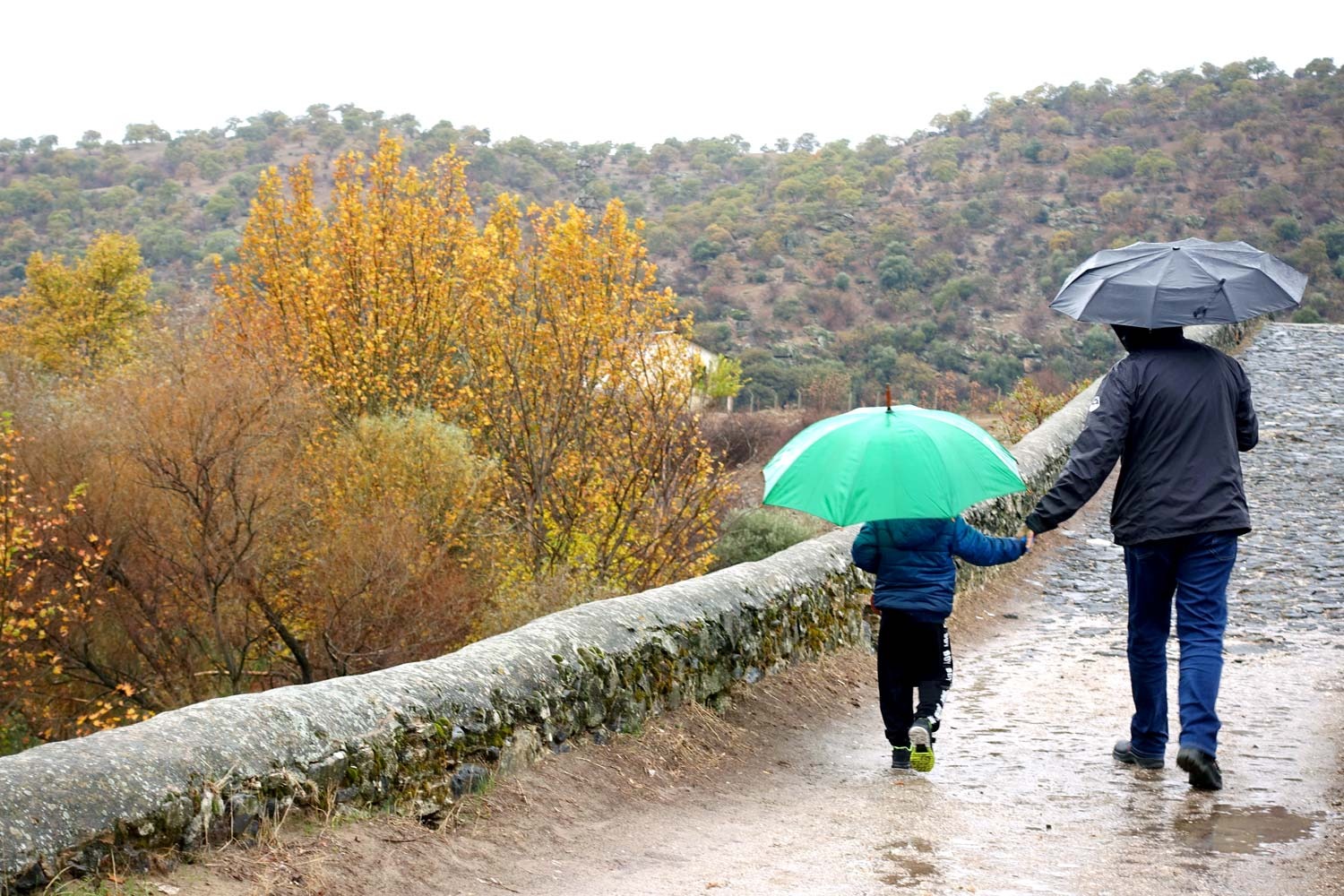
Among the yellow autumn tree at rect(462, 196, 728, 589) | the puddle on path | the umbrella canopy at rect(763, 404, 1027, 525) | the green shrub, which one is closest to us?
the puddle on path

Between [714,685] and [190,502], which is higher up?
[714,685]

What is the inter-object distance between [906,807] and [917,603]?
0.98 meters

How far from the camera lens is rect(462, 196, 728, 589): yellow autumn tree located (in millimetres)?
22984

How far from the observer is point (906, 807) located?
5508 mm

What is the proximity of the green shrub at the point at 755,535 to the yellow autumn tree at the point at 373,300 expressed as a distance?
1133cm

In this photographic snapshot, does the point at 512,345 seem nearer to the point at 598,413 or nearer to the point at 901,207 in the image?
the point at 598,413

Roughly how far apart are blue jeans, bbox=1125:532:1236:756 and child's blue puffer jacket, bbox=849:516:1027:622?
58 cm

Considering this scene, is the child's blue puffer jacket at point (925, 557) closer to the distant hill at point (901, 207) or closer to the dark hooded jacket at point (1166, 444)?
the dark hooded jacket at point (1166, 444)

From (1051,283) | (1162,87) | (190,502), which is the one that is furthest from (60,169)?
(190,502)

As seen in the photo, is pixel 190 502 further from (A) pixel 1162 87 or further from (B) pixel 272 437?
(A) pixel 1162 87

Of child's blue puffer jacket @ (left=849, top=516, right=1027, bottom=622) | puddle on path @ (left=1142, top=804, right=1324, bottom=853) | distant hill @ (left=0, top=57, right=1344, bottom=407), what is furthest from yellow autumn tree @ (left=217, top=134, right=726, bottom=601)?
distant hill @ (left=0, top=57, right=1344, bottom=407)

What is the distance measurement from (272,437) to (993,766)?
19156 mm

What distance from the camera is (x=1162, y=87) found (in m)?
108

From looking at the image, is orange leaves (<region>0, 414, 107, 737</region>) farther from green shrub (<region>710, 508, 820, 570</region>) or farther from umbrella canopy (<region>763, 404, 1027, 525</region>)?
umbrella canopy (<region>763, 404, 1027, 525</region>)
